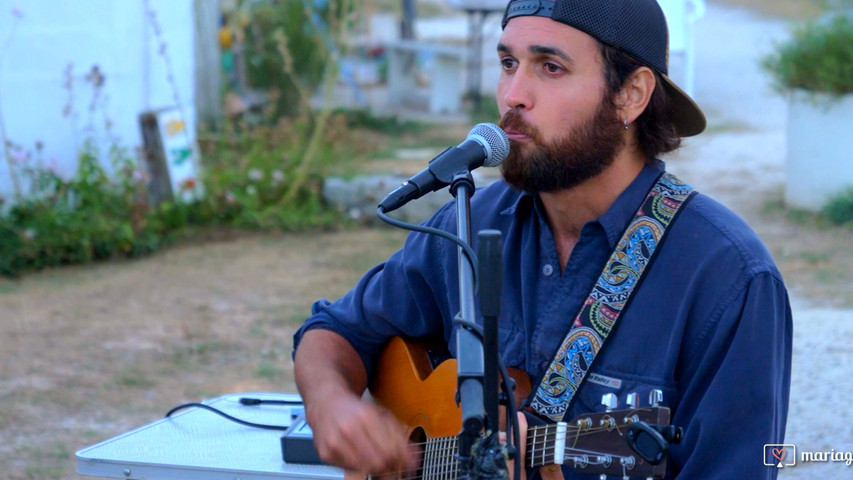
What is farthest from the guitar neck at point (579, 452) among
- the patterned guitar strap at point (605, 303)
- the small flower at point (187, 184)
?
the small flower at point (187, 184)

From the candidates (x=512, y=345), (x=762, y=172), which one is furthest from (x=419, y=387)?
(x=762, y=172)

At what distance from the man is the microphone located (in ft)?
1.02

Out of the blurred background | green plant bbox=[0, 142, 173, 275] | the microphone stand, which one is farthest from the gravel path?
green plant bbox=[0, 142, 173, 275]

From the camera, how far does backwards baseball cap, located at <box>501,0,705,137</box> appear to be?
2.32m

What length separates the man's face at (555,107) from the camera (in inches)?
92.3

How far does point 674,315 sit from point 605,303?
166 millimetres

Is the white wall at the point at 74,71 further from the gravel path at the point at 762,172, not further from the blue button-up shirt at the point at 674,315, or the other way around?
the blue button-up shirt at the point at 674,315

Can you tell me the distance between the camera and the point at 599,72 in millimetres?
2361

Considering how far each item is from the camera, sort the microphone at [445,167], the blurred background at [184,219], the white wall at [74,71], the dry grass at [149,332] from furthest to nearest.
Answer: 1. the white wall at [74,71]
2. the blurred background at [184,219]
3. the dry grass at [149,332]
4. the microphone at [445,167]

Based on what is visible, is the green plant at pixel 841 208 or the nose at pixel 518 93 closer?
the nose at pixel 518 93

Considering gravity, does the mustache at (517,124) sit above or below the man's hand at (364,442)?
above

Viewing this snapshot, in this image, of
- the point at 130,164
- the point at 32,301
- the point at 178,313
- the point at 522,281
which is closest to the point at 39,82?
the point at 130,164

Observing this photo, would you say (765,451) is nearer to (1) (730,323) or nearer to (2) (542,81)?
(1) (730,323)

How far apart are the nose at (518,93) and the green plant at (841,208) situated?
5.32m
